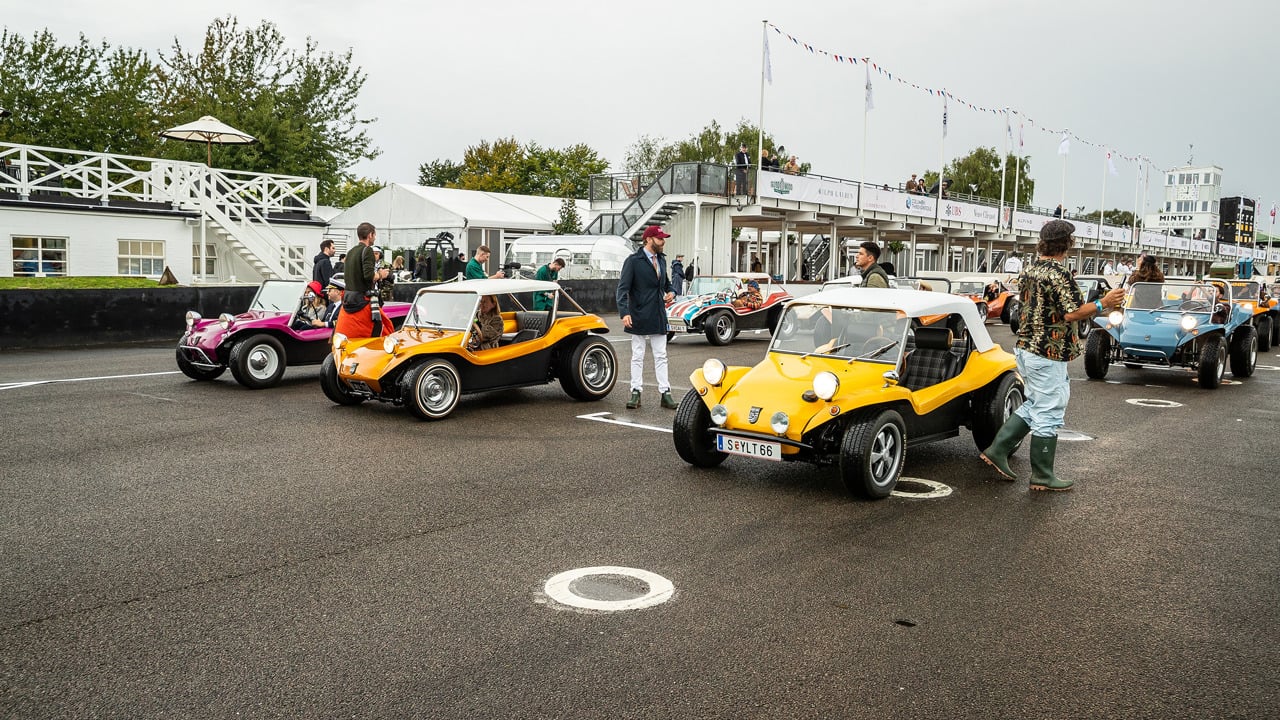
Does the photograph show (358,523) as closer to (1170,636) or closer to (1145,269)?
(1170,636)

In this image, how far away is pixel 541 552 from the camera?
5.24 metres

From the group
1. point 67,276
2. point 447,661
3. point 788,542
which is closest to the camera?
point 447,661

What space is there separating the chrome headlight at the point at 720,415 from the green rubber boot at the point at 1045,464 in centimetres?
216

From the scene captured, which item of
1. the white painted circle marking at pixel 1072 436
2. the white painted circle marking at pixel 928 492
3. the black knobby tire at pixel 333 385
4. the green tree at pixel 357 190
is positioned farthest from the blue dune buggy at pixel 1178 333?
the green tree at pixel 357 190

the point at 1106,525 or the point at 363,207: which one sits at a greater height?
the point at 363,207

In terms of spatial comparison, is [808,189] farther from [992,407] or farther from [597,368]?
[992,407]

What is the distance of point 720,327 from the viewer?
719 inches

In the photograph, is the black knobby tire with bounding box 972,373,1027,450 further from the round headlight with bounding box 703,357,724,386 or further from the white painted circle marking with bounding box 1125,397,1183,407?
the white painted circle marking with bounding box 1125,397,1183,407

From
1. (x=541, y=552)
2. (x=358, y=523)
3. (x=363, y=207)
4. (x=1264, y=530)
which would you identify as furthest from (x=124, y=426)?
(x=363, y=207)

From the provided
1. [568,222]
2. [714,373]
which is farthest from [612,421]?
[568,222]

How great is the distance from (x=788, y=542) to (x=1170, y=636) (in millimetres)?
1948

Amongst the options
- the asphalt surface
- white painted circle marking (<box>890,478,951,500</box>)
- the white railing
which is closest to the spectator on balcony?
the white railing

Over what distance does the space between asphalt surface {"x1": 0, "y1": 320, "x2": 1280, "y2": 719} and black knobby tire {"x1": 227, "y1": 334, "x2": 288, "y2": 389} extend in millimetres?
2500

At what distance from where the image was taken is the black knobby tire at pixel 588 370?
10.6 meters
